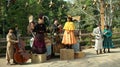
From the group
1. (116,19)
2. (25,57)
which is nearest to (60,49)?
(25,57)

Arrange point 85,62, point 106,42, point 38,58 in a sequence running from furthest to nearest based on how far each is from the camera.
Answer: point 106,42 < point 38,58 < point 85,62

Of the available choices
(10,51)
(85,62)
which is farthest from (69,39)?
(10,51)

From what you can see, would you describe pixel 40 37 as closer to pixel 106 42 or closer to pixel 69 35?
pixel 69 35

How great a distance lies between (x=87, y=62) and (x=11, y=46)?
9.10 feet

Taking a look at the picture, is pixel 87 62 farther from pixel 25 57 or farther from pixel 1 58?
pixel 1 58

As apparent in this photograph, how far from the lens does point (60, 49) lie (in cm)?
1301

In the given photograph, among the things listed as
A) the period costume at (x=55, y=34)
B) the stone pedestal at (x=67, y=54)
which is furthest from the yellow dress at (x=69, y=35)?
the period costume at (x=55, y=34)

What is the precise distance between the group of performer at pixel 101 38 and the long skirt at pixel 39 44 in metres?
2.84

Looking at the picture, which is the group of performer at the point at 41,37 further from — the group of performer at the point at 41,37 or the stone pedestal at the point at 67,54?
the stone pedestal at the point at 67,54

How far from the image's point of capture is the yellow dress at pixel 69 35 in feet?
42.8

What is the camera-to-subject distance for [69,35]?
13.1 m

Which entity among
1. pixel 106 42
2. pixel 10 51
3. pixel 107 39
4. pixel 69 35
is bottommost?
pixel 10 51

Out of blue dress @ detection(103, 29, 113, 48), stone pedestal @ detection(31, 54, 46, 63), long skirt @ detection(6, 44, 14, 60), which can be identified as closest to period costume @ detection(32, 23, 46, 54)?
stone pedestal @ detection(31, 54, 46, 63)

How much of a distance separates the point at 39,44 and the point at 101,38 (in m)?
3.34
